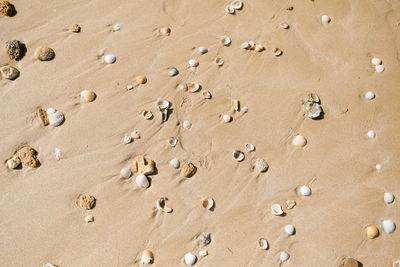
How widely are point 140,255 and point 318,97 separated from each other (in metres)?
2.32

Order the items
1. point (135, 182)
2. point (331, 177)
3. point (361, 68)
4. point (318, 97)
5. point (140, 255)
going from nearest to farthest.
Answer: point (140, 255)
point (135, 182)
point (331, 177)
point (318, 97)
point (361, 68)

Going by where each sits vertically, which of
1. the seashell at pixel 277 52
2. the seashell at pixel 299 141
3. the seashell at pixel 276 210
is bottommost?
the seashell at pixel 276 210

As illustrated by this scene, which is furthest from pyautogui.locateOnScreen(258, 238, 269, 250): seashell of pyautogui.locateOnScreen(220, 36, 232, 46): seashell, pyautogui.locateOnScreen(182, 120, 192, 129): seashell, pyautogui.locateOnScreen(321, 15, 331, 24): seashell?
pyautogui.locateOnScreen(321, 15, 331, 24): seashell

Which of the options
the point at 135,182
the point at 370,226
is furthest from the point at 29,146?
the point at 370,226

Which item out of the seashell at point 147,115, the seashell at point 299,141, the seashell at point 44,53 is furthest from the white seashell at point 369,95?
the seashell at point 44,53

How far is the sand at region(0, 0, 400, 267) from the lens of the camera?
2.76 meters

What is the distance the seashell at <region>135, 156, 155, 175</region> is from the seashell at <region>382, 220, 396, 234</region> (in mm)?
2190

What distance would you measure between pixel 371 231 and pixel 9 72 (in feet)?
11.9

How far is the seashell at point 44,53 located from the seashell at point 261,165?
2.23m

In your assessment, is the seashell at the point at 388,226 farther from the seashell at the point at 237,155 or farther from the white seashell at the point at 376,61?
the white seashell at the point at 376,61

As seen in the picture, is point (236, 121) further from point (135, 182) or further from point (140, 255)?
point (140, 255)

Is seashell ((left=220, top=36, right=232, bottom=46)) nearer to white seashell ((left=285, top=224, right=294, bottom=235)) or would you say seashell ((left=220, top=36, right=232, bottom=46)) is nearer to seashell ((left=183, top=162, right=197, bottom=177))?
seashell ((left=183, top=162, right=197, bottom=177))

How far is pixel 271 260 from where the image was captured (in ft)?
9.24

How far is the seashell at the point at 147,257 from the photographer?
8.77 ft
